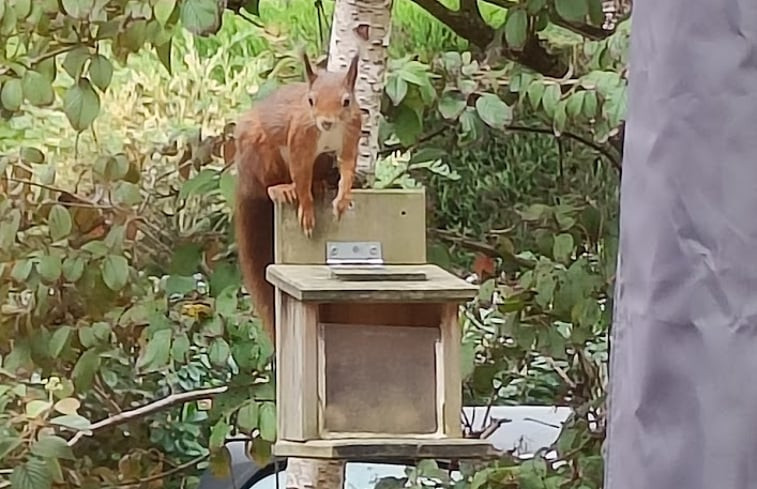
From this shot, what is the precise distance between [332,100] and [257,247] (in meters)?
0.26

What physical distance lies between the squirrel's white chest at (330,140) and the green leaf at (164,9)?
12.8 inches

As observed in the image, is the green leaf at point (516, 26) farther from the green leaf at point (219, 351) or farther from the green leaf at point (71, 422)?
the green leaf at point (71, 422)

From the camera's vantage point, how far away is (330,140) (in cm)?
110

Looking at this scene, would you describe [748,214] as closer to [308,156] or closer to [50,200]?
[308,156]

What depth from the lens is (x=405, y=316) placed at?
1069 millimetres

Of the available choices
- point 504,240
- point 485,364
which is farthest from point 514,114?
point 485,364

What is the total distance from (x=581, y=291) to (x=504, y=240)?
0.76ft

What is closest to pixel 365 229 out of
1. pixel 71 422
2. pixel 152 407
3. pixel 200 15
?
pixel 200 15

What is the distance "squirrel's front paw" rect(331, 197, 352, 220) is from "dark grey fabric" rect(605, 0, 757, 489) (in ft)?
2.32

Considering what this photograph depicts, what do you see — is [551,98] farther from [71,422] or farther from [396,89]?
[71,422]

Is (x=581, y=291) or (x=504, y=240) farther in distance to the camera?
(x=504, y=240)

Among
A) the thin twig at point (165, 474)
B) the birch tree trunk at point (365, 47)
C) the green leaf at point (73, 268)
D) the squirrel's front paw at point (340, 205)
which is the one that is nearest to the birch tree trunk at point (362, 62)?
the birch tree trunk at point (365, 47)

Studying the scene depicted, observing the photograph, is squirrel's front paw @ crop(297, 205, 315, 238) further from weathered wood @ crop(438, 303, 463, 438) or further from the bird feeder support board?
weathered wood @ crop(438, 303, 463, 438)

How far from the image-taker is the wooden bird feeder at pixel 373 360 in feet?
3.35
